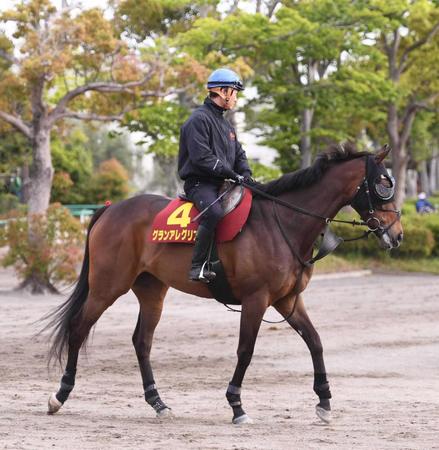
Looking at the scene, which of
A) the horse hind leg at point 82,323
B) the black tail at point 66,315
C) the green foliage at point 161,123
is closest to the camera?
the horse hind leg at point 82,323

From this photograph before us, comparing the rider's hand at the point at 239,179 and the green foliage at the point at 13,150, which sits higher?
the rider's hand at the point at 239,179

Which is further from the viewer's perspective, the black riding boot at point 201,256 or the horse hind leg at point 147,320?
the horse hind leg at point 147,320

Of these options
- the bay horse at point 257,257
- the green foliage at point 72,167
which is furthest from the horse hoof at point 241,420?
the green foliage at point 72,167

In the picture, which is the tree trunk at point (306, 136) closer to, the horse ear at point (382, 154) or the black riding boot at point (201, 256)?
the horse ear at point (382, 154)

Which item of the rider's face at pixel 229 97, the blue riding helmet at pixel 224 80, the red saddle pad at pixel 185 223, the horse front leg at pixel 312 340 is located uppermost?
the blue riding helmet at pixel 224 80

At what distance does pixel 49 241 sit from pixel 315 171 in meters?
11.6

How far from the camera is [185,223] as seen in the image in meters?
8.06

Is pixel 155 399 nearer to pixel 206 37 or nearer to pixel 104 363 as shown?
pixel 104 363

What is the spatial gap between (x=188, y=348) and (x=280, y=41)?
16.8 m

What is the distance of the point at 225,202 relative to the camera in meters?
7.84

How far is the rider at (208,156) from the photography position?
306 inches

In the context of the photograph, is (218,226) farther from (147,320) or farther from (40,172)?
(40,172)

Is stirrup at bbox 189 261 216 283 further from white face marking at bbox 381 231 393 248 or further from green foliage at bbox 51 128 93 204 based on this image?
green foliage at bbox 51 128 93 204

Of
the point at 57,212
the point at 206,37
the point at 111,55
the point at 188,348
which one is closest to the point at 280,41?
the point at 206,37
